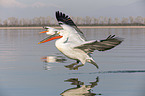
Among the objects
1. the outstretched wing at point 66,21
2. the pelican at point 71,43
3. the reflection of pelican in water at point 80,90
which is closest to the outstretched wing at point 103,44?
the pelican at point 71,43

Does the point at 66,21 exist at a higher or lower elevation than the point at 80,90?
higher

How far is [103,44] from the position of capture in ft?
35.3

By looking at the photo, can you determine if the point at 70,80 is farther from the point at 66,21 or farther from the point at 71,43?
the point at 66,21

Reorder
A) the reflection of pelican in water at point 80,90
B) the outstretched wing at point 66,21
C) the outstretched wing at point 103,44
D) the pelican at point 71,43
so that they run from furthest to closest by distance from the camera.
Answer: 1. the outstretched wing at point 66,21
2. the pelican at point 71,43
3. the outstretched wing at point 103,44
4. the reflection of pelican in water at point 80,90

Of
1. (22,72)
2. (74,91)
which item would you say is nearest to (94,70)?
(22,72)

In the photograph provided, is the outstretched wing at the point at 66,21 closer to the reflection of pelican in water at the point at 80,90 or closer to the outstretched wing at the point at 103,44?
the outstretched wing at the point at 103,44

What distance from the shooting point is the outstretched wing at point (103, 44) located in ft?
34.5

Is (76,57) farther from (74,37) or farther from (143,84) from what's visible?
(143,84)

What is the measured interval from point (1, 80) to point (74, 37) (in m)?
3.03

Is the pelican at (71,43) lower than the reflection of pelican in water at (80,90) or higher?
higher

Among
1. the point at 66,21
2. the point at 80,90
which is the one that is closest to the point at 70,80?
the point at 80,90

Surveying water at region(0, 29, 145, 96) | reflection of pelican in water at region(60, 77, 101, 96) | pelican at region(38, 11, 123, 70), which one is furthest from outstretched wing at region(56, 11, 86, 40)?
reflection of pelican in water at region(60, 77, 101, 96)

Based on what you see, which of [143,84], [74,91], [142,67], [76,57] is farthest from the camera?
[142,67]

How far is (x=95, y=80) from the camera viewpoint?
34.3 feet
